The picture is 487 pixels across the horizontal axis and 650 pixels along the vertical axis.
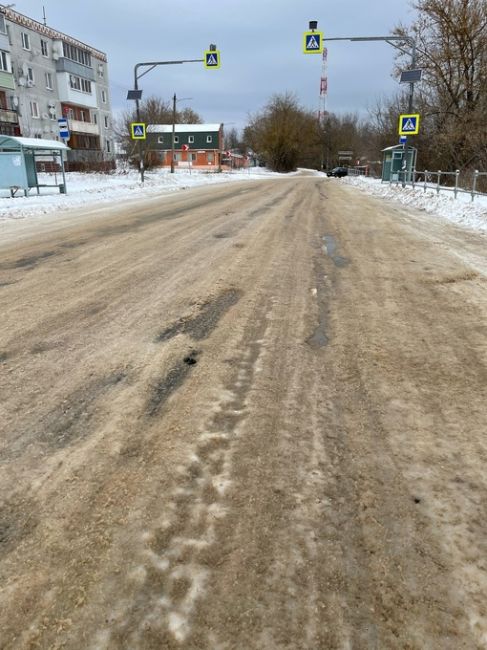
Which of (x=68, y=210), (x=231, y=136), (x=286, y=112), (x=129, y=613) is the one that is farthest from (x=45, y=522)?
(x=231, y=136)

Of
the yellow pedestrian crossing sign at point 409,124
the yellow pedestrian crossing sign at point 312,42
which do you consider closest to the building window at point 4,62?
the yellow pedestrian crossing sign at point 312,42

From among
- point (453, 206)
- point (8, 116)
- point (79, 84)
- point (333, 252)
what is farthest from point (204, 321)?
point (79, 84)

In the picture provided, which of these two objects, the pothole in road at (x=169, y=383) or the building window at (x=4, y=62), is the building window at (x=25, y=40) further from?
the pothole in road at (x=169, y=383)

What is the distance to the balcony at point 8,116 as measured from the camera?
128 feet

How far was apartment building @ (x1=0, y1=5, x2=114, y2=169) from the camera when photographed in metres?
40.5

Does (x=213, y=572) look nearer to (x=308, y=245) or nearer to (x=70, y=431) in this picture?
(x=70, y=431)

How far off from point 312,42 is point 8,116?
30.2m

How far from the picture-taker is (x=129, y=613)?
183 centimetres

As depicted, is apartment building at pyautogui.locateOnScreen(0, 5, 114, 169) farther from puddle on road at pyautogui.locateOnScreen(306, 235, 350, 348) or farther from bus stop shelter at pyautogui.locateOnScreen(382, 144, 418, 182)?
puddle on road at pyautogui.locateOnScreen(306, 235, 350, 348)

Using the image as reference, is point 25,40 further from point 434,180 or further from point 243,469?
point 243,469

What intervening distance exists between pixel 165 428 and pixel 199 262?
15.2 feet

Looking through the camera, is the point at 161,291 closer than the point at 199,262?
Yes

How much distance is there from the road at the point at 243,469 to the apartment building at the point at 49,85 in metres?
39.0

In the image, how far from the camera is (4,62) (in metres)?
39.7
